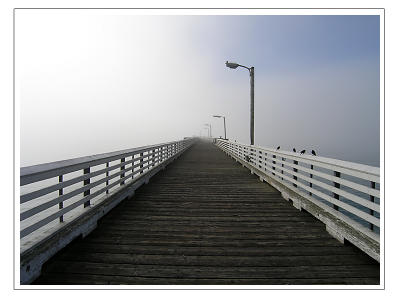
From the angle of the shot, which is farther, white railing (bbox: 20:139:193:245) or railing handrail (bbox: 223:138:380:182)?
railing handrail (bbox: 223:138:380:182)

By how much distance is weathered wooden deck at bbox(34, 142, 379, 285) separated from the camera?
255 centimetres

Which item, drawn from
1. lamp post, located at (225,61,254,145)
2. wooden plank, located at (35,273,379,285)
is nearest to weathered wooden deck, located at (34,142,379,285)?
wooden plank, located at (35,273,379,285)

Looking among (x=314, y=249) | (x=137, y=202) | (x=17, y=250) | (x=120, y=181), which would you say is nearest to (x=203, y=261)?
(x=314, y=249)

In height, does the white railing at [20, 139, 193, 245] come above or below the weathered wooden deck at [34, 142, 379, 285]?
above

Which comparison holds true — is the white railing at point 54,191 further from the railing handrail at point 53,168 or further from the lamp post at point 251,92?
the lamp post at point 251,92

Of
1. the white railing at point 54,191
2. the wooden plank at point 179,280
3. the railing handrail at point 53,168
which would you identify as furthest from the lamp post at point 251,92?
the wooden plank at point 179,280

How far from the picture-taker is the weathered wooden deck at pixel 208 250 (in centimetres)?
255

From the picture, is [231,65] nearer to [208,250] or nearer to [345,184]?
[345,184]

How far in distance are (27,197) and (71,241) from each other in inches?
37.0

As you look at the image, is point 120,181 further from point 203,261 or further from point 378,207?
point 378,207

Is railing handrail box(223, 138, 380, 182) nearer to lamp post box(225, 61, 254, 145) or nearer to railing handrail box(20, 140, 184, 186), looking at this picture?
railing handrail box(20, 140, 184, 186)

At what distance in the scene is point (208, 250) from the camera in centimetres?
306

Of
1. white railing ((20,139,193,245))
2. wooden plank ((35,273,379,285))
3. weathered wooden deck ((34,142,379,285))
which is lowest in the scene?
wooden plank ((35,273,379,285))

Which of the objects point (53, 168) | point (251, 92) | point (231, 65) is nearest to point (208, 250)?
point (53, 168)
